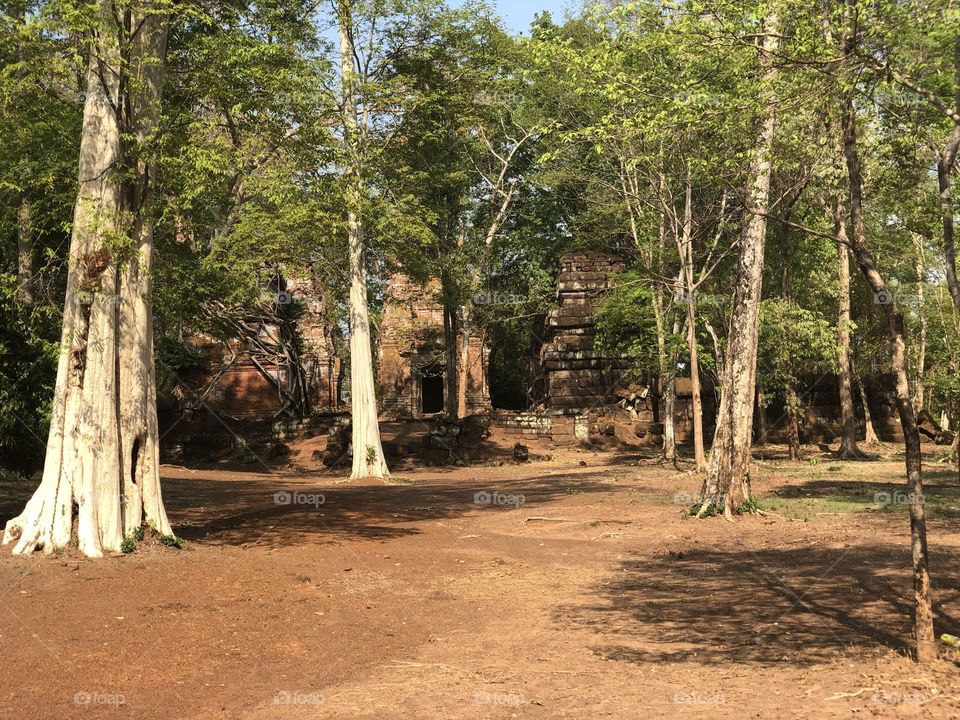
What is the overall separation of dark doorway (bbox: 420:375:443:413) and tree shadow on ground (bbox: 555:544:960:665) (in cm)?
3791

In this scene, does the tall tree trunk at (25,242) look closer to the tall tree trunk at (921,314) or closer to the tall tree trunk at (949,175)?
the tall tree trunk at (949,175)

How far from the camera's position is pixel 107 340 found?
1170 cm

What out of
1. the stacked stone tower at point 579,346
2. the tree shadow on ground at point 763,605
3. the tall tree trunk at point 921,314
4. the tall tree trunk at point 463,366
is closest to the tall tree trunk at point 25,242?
the tree shadow on ground at point 763,605

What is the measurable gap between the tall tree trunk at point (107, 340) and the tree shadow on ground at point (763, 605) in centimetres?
620

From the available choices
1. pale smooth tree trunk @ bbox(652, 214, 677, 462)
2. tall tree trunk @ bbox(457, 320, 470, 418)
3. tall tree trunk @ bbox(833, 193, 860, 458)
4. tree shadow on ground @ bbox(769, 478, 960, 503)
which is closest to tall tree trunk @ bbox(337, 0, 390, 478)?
pale smooth tree trunk @ bbox(652, 214, 677, 462)

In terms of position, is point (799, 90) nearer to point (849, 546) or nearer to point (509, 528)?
point (849, 546)

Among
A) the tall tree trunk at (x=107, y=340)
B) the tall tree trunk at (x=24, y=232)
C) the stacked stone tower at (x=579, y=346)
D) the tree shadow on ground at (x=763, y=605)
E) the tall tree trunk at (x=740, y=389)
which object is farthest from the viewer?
the stacked stone tower at (x=579, y=346)

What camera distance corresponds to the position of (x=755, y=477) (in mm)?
23062

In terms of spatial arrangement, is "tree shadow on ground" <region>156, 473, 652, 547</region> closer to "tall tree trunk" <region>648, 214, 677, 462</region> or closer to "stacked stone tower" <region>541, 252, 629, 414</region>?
"tall tree trunk" <region>648, 214, 677, 462</region>

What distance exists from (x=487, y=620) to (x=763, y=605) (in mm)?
3001

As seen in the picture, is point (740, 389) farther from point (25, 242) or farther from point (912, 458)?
point (25, 242)

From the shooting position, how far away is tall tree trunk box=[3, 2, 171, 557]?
11.4 m

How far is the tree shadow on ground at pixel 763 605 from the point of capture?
8.04m

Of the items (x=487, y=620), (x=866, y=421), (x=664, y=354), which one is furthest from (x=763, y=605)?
(x=866, y=421)
